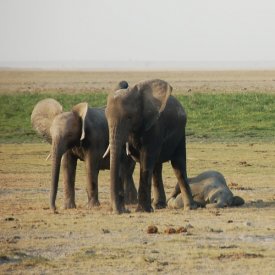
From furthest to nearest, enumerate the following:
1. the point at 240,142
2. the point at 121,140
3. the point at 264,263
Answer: the point at 240,142 < the point at 121,140 < the point at 264,263

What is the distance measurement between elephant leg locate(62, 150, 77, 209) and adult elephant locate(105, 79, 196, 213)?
1.09 m

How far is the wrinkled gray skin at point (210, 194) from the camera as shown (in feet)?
58.4

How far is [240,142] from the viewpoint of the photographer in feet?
111

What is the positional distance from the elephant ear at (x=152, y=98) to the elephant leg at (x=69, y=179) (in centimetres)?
176

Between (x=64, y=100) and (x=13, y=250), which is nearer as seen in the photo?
(x=13, y=250)

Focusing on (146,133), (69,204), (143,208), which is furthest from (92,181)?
(146,133)

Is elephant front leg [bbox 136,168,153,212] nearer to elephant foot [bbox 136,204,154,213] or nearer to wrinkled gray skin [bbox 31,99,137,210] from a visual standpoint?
elephant foot [bbox 136,204,154,213]

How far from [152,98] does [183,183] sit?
69.1 inches

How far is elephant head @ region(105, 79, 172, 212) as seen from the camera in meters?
16.6

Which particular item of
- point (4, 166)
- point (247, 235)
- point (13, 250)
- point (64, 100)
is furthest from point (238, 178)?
point (64, 100)

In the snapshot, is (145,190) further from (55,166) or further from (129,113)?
(55,166)

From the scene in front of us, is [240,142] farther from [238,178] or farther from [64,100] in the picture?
[64,100]

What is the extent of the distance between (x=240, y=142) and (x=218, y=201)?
16328 millimetres

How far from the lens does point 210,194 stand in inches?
711
